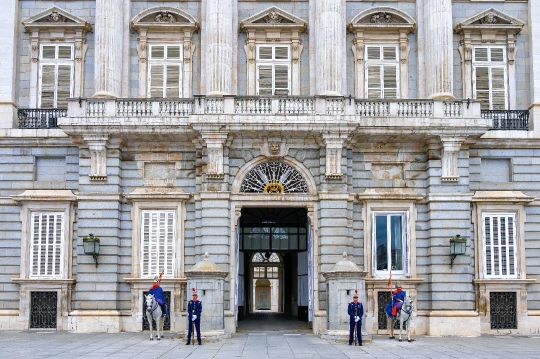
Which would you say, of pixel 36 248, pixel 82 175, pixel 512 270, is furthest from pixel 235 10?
pixel 512 270

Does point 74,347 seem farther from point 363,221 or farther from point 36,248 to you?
point 363,221

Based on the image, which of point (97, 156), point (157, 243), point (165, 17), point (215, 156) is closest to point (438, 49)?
point (215, 156)

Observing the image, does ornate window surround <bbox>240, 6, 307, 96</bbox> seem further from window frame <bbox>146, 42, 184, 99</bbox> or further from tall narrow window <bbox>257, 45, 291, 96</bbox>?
window frame <bbox>146, 42, 184, 99</bbox>

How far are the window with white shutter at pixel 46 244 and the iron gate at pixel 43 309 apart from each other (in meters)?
0.77

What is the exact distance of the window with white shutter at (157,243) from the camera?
31266 mm

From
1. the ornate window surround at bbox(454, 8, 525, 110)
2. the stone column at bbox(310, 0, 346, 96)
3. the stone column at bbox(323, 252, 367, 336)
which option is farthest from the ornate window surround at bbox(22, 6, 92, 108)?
the ornate window surround at bbox(454, 8, 525, 110)

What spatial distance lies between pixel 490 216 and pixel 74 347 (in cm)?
1656

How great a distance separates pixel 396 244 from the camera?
31547mm

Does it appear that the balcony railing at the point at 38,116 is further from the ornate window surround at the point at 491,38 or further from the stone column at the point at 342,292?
the ornate window surround at the point at 491,38

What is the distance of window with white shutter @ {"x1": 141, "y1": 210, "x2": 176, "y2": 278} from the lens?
3127 centimetres

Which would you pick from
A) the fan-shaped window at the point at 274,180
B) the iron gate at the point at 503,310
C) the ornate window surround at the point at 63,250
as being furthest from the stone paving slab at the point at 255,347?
the fan-shaped window at the point at 274,180

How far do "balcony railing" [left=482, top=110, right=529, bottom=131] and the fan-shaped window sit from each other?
26.5ft

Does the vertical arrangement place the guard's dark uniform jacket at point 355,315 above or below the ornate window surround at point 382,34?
below

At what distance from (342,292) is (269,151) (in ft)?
20.9
